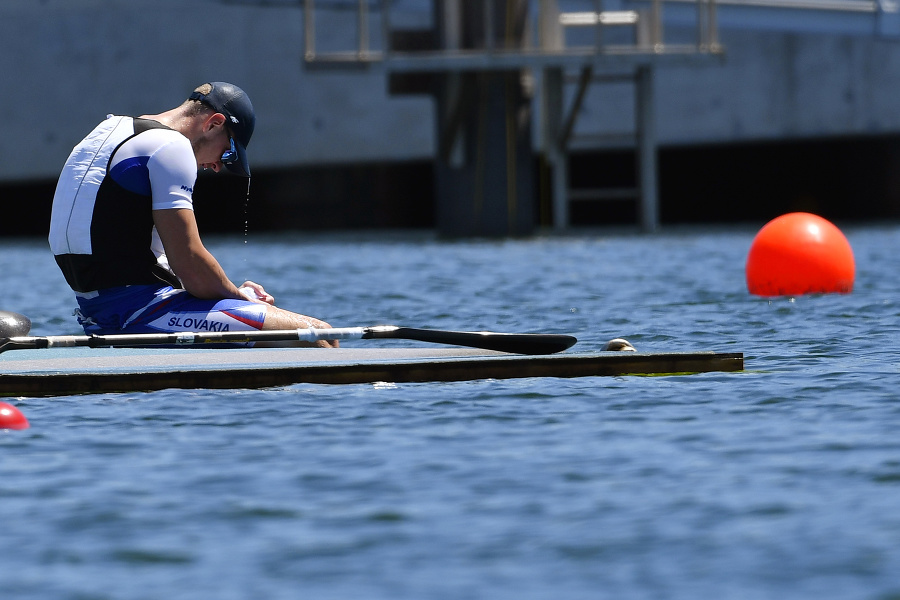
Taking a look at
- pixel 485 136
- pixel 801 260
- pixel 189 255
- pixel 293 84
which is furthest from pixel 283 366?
pixel 293 84

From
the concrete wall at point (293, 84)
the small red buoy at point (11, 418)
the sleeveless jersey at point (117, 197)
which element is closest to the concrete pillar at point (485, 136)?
the concrete wall at point (293, 84)

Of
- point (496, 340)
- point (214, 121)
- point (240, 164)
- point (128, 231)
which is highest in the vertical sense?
point (214, 121)

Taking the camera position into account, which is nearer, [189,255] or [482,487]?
[482,487]

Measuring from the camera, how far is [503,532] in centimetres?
420

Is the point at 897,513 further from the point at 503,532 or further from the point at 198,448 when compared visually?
the point at 198,448

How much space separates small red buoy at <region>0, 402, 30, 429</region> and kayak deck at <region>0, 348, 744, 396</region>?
1.77 ft

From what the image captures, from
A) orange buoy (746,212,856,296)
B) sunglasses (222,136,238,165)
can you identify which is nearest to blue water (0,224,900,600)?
sunglasses (222,136,238,165)

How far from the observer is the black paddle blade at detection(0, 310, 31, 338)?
7.23 metres

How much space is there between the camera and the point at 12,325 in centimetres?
727

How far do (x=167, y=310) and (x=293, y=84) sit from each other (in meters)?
18.4

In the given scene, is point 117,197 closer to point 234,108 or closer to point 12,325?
point 234,108

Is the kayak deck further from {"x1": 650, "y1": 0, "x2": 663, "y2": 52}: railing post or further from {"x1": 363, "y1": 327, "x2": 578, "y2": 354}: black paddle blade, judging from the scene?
{"x1": 650, "y1": 0, "x2": 663, "y2": 52}: railing post

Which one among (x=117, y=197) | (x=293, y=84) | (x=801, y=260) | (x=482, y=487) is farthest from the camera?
(x=293, y=84)

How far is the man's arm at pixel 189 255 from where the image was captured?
6.62 m
